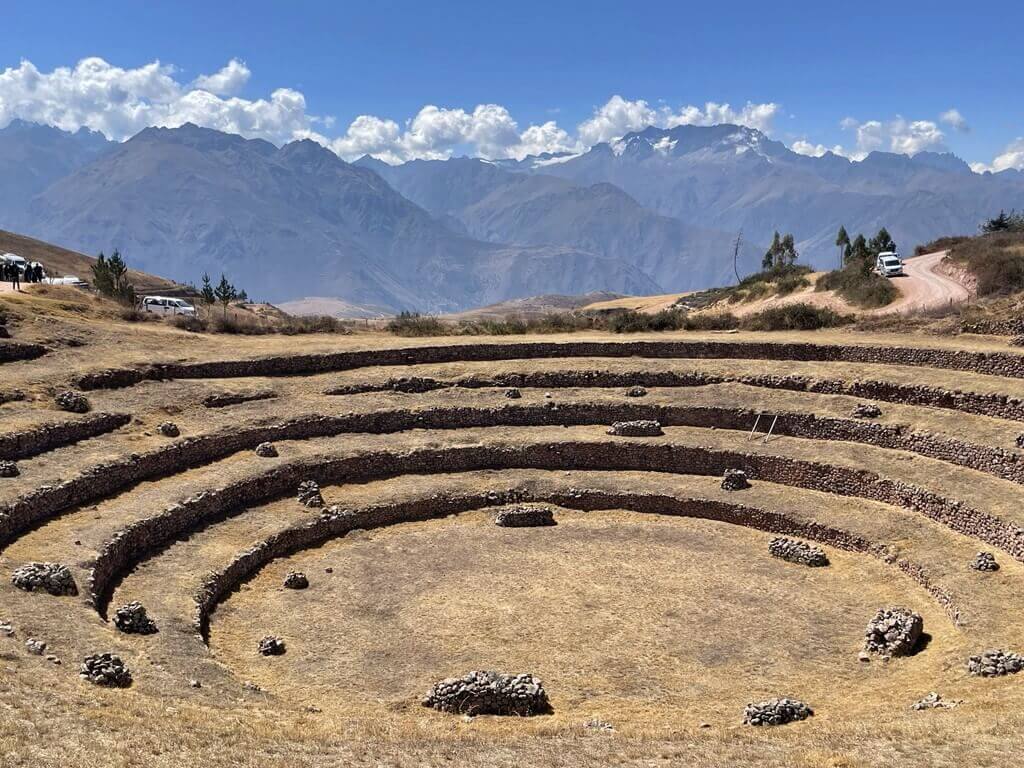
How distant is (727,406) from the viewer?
146ft

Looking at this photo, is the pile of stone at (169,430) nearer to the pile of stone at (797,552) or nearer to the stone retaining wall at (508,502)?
the stone retaining wall at (508,502)

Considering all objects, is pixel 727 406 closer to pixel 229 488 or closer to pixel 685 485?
pixel 685 485

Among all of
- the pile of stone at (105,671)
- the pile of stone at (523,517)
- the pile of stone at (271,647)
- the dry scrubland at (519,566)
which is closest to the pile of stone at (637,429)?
the dry scrubland at (519,566)

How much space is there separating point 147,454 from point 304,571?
9570mm

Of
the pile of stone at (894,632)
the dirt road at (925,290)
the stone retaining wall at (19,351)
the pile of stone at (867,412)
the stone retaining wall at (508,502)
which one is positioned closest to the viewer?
the pile of stone at (894,632)

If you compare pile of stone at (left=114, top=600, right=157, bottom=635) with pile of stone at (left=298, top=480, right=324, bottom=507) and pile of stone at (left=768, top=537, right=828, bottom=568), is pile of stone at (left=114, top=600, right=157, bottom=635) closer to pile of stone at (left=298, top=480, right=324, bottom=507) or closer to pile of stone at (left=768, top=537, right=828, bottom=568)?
pile of stone at (left=298, top=480, right=324, bottom=507)

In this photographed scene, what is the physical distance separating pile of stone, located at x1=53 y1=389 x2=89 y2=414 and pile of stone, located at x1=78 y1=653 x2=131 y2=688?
22354 millimetres

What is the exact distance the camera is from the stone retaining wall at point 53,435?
32.8 metres

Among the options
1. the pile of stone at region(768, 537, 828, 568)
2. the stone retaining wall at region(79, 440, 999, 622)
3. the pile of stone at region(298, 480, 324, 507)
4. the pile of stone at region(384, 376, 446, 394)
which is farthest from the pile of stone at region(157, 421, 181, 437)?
the pile of stone at region(768, 537, 828, 568)

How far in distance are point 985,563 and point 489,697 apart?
1858 cm

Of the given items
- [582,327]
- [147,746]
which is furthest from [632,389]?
[147,746]

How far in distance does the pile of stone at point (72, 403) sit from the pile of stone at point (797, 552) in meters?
31.7

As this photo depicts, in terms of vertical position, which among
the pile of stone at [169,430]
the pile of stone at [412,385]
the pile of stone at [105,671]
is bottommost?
the pile of stone at [105,671]

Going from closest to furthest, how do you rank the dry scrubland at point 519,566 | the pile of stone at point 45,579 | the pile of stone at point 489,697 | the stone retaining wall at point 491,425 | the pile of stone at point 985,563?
the dry scrubland at point 519,566 → the pile of stone at point 489,697 → the pile of stone at point 45,579 → the pile of stone at point 985,563 → the stone retaining wall at point 491,425
